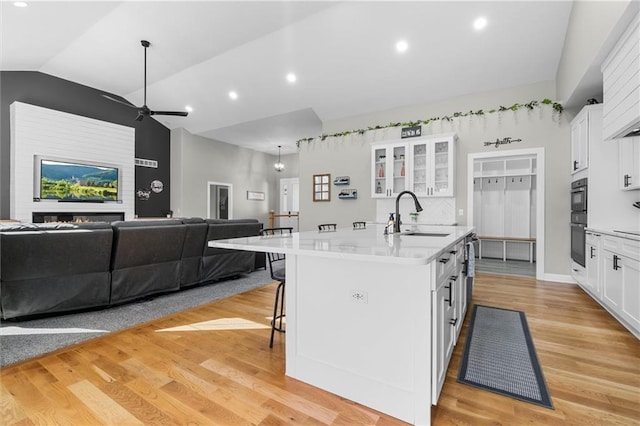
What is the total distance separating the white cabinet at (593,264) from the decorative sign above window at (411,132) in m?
2.93

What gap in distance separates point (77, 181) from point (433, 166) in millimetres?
7446

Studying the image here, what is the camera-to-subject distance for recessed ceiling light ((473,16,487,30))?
4.14 metres

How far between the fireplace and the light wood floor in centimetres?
515

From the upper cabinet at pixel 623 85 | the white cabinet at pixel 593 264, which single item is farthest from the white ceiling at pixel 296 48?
the white cabinet at pixel 593 264

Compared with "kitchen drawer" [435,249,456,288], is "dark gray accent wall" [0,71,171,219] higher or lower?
higher

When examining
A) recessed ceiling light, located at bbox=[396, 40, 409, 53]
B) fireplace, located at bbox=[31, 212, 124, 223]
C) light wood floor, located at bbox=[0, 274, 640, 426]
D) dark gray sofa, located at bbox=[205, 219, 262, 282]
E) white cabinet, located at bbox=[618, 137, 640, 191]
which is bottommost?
light wood floor, located at bbox=[0, 274, 640, 426]

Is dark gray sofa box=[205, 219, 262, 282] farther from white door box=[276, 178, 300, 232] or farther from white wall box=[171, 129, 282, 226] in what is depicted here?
white door box=[276, 178, 300, 232]

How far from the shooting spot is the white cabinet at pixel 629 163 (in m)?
3.12

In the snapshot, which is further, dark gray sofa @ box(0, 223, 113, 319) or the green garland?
the green garland

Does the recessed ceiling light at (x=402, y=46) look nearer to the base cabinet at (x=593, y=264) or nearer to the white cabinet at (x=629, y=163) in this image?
the white cabinet at (x=629, y=163)

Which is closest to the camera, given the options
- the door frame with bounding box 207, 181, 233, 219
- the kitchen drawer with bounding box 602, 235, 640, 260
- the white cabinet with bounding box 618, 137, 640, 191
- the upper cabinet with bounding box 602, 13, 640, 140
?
the upper cabinet with bounding box 602, 13, 640, 140

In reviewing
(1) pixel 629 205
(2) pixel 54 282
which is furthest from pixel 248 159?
(1) pixel 629 205

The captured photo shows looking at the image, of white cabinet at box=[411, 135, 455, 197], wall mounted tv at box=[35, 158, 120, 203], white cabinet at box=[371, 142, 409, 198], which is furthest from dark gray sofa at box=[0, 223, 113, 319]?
white cabinet at box=[411, 135, 455, 197]

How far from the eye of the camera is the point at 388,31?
4.56 meters
